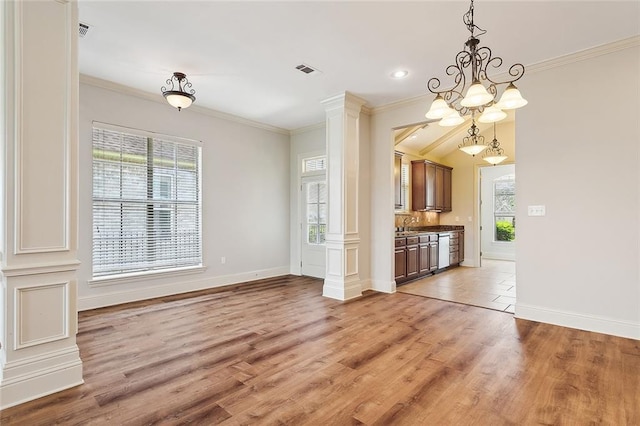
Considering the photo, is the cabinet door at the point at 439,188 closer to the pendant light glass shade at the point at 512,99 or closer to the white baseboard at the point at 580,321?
the white baseboard at the point at 580,321

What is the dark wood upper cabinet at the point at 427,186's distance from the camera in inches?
308

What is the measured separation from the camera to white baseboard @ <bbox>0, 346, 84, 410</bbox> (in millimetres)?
2025

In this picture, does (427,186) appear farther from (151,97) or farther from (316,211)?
(151,97)

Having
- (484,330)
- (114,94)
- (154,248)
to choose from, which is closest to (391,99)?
(484,330)

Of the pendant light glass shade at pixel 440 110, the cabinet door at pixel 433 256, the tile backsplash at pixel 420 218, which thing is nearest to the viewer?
the pendant light glass shade at pixel 440 110

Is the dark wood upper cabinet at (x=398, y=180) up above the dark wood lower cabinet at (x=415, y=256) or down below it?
above

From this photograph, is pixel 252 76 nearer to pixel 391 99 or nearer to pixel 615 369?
pixel 391 99

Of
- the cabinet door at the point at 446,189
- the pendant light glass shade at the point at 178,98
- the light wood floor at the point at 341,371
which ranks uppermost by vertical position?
the pendant light glass shade at the point at 178,98

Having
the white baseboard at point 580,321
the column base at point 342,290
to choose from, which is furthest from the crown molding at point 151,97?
the white baseboard at point 580,321

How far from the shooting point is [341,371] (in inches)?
98.2

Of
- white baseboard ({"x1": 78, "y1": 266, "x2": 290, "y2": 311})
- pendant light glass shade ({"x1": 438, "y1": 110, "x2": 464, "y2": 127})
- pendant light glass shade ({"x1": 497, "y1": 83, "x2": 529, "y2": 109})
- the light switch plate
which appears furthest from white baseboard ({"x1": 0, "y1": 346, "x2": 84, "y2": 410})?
the light switch plate

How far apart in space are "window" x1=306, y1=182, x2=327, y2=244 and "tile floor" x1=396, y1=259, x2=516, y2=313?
1.84 metres

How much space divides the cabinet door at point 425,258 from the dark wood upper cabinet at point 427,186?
1.63 meters

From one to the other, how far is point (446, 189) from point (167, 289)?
6984 mm
